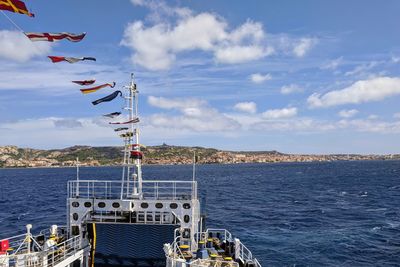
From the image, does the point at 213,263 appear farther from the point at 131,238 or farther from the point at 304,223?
the point at 304,223

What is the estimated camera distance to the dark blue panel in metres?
23.1

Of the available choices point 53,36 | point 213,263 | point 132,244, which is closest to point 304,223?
point 132,244

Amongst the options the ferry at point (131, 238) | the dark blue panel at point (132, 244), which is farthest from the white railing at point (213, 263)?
the dark blue panel at point (132, 244)

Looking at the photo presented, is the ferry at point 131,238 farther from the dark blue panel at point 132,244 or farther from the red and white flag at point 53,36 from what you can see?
the red and white flag at point 53,36

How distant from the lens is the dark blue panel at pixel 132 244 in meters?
23.1

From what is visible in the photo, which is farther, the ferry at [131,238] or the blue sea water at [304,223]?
the blue sea water at [304,223]

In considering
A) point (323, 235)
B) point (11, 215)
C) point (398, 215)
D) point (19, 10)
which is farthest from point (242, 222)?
point (19, 10)

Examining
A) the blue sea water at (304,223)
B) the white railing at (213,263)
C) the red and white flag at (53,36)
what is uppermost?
the red and white flag at (53,36)

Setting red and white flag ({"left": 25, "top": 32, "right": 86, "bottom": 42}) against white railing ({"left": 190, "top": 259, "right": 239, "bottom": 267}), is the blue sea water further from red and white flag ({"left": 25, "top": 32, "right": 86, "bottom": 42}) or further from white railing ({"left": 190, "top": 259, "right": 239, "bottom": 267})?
red and white flag ({"left": 25, "top": 32, "right": 86, "bottom": 42})

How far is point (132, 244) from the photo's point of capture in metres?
23.3

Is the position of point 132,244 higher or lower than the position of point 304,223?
higher

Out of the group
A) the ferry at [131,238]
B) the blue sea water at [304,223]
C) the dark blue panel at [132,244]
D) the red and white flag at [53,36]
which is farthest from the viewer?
the blue sea water at [304,223]

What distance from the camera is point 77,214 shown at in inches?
1005

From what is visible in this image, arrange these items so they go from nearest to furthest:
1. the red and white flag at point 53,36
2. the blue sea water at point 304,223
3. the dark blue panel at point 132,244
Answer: the red and white flag at point 53,36
the dark blue panel at point 132,244
the blue sea water at point 304,223
